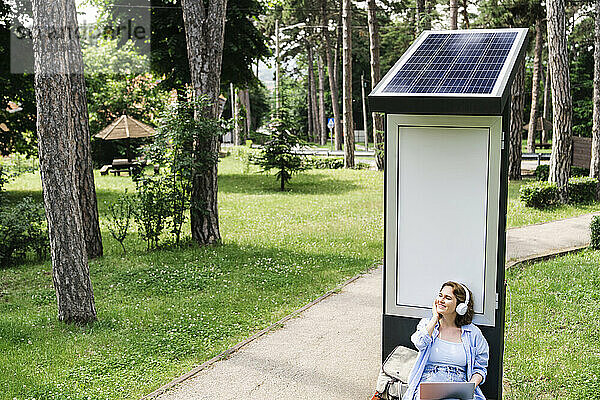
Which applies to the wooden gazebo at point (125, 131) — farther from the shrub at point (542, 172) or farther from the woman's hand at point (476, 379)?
the woman's hand at point (476, 379)

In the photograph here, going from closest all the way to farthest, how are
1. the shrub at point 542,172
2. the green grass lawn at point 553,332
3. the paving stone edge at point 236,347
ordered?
the green grass lawn at point 553,332 < the paving stone edge at point 236,347 < the shrub at point 542,172

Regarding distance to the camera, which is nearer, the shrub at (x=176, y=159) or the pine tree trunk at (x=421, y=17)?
the shrub at (x=176, y=159)

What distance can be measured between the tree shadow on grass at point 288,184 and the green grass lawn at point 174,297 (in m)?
3.99

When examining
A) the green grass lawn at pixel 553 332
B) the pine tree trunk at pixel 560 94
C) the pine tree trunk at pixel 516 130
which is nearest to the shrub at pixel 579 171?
the pine tree trunk at pixel 516 130

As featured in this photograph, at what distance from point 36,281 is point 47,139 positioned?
3581mm

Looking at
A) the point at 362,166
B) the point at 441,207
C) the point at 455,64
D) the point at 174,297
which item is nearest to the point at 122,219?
the point at 174,297

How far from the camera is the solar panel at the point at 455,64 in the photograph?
16.4 ft

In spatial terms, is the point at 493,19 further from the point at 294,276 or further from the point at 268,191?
the point at 294,276

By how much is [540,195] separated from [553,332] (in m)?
9.78

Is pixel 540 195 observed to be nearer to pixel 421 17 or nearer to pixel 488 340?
pixel 488 340

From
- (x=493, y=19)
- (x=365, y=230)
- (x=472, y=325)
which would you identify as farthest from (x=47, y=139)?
(x=493, y=19)

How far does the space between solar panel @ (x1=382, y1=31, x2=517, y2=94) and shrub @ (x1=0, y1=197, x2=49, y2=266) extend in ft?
28.6

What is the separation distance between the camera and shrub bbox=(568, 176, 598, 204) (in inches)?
690

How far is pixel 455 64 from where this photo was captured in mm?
5391
